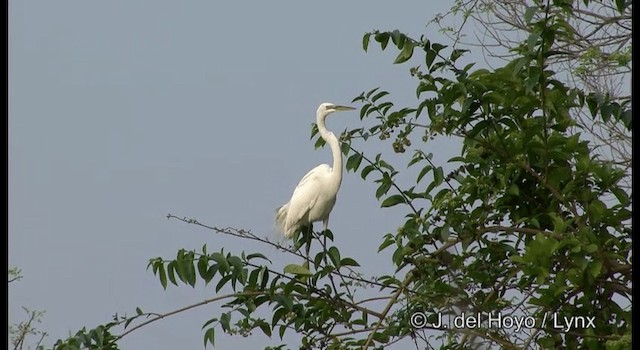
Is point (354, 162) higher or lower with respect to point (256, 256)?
higher

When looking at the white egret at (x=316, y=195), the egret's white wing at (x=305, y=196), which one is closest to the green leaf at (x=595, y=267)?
the white egret at (x=316, y=195)

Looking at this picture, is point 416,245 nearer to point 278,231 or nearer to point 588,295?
point 588,295

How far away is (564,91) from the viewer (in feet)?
7.77

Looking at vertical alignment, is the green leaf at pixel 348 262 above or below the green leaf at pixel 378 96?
below

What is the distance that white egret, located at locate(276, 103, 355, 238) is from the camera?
362 centimetres

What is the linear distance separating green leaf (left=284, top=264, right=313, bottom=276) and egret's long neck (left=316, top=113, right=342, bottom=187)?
0.79m

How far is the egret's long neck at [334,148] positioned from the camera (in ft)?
11.1

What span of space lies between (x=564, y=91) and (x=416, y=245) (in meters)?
0.45

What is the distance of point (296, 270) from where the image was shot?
2.47 m

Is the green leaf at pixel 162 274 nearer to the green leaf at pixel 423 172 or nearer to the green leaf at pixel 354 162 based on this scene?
the green leaf at pixel 354 162

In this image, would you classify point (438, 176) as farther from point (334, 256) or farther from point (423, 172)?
point (334, 256)

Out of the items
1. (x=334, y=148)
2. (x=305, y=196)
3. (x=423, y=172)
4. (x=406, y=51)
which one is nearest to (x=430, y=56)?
(x=406, y=51)

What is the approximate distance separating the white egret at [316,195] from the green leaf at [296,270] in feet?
3.54

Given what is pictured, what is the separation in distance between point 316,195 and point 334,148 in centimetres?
22
